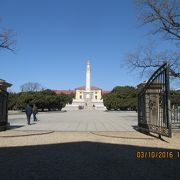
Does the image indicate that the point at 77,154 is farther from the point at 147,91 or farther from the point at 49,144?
the point at 147,91

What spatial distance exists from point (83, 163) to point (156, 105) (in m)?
8.56

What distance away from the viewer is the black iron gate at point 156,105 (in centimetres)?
1365

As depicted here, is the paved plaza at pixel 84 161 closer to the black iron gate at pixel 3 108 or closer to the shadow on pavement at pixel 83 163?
the shadow on pavement at pixel 83 163

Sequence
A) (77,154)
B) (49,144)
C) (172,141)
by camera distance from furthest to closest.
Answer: (172,141)
(49,144)
(77,154)

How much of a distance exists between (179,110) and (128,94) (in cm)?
7168

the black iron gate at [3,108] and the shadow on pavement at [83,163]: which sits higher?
the black iron gate at [3,108]

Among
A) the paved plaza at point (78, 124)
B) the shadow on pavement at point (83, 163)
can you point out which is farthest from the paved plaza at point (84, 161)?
the paved plaza at point (78, 124)

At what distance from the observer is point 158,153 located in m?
9.71

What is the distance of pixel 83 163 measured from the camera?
8.12m

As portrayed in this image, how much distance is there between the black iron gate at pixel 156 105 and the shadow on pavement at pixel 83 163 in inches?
129

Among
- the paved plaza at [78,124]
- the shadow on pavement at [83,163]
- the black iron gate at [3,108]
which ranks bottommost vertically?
the shadow on pavement at [83,163]

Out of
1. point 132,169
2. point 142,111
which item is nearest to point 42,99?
point 142,111

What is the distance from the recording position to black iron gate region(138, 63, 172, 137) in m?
13.7

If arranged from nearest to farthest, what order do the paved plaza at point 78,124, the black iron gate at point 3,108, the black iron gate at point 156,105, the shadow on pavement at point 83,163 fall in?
the shadow on pavement at point 83,163, the black iron gate at point 156,105, the black iron gate at point 3,108, the paved plaza at point 78,124
